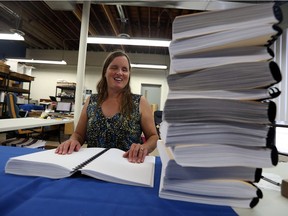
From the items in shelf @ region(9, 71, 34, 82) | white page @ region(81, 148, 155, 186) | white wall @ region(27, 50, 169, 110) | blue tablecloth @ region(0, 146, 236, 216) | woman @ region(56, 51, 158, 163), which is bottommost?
blue tablecloth @ region(0, 146, 236, 216)

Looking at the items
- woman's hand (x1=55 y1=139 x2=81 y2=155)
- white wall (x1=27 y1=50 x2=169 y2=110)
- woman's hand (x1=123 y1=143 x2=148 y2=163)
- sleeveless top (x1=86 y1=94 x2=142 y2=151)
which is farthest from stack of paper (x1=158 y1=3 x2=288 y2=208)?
white wall (x1=27 y1=50 x2=169 y2=110)

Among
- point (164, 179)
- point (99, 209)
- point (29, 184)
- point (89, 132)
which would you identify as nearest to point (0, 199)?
point (29, 184)

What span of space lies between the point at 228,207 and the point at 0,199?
0.48m

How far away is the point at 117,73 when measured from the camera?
130cm

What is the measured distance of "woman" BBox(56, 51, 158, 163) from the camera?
1220mm

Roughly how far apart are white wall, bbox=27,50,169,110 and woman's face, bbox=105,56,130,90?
709 centimetres

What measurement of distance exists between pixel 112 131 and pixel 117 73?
37 centimetres

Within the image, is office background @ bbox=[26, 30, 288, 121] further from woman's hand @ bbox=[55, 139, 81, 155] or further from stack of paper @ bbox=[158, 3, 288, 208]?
stack of paper @ bbox=[158, 3, 288, 208]

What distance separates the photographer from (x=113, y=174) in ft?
1.80

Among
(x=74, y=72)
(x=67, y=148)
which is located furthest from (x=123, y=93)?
(x=74, y=72)

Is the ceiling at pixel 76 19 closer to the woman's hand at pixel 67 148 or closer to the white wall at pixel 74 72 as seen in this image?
the white wall at pixel 74 72

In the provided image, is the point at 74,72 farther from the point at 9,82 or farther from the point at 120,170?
the point at 120,170

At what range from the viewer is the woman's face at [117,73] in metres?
1.30

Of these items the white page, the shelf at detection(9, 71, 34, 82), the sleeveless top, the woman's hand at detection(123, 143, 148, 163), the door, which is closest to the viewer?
the white page
